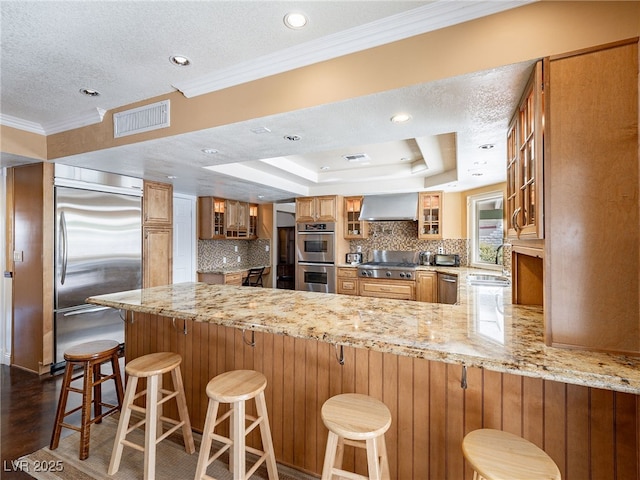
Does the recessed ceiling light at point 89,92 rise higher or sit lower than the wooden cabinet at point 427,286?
higher

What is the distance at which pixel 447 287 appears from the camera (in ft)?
14.6

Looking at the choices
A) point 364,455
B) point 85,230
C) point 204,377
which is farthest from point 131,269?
point 364,455

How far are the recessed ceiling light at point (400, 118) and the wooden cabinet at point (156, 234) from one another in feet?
11.3

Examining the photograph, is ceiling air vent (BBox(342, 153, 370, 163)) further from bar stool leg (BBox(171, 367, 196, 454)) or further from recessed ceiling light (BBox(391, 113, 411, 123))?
bar stool leg (BBox(171, 367, 196, 454))

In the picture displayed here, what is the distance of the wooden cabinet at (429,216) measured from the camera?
199 inches

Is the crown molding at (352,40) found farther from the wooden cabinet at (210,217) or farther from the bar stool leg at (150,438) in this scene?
the wooden cabinet at (210,217)

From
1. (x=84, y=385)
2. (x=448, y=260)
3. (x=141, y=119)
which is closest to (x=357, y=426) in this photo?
(x=84, y=385)

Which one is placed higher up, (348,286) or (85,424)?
(348,286)

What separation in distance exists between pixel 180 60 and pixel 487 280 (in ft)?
12.4

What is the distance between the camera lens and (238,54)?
1829 mm

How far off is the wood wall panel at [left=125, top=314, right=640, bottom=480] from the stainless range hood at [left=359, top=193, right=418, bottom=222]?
381cm

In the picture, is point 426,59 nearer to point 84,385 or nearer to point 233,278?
point 84,385

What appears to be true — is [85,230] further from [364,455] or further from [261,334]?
[364,455]

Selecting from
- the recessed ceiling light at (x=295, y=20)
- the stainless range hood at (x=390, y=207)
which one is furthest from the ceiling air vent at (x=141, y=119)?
the stainless range hood at (x=390, y=207)
